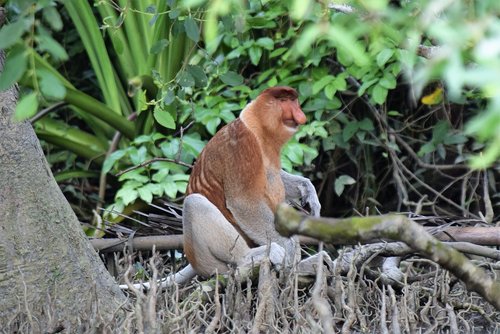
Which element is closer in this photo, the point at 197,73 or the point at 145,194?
the point at 197,73

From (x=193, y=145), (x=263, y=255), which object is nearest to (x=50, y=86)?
(x=263, y=255)

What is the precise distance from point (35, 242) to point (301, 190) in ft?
6.14

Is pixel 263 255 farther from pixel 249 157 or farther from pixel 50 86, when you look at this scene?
pixel 50 86

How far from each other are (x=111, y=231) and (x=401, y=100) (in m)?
2.89

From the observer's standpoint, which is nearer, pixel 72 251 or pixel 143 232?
pixel 72 251

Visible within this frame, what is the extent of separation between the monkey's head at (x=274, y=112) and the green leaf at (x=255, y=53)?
144cm

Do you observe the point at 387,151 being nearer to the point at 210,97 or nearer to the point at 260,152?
the point at 210,97

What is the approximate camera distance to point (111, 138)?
7.06m

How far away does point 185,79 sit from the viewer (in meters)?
3.93

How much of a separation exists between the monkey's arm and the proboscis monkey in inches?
0.6

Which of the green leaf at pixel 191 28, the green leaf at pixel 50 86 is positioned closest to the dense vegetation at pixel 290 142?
the green leaf at pixel 191 28

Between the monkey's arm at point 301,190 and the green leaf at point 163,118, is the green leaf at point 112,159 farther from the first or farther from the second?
the green leaf at point 163,118

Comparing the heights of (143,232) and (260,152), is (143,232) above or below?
below

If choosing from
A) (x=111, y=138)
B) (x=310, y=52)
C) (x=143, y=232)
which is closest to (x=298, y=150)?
(x=310, y=52)
